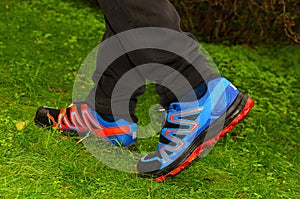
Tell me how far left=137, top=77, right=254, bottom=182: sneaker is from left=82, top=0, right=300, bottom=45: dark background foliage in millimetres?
2633

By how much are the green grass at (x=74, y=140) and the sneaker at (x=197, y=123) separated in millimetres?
120

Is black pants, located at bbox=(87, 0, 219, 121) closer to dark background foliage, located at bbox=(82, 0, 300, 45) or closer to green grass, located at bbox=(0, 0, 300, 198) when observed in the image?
green grass, located at bbox=(0, 0, 300, 198)

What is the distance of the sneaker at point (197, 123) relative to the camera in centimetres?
223

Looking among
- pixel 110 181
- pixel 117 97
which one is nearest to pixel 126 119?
pixel 117 97

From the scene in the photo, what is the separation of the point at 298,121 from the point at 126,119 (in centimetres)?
163

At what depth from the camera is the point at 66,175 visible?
221 cm

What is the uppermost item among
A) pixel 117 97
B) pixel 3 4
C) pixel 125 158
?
pixel 117 97

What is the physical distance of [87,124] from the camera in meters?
2.54

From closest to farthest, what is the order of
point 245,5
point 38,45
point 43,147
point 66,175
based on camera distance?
point 66,175
point 43,147
point 38,45
point 245,5

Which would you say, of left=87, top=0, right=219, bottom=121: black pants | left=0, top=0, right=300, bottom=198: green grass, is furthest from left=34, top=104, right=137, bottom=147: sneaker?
left=87, top=0, right=219, bottom=121: black pants

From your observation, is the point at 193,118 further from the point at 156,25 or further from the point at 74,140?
the point at 74,140

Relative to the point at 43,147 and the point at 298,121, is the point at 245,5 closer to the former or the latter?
the point at 298,121

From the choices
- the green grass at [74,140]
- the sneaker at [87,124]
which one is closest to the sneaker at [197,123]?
the green grass at [74,140]

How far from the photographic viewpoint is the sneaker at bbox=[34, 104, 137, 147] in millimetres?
2467
